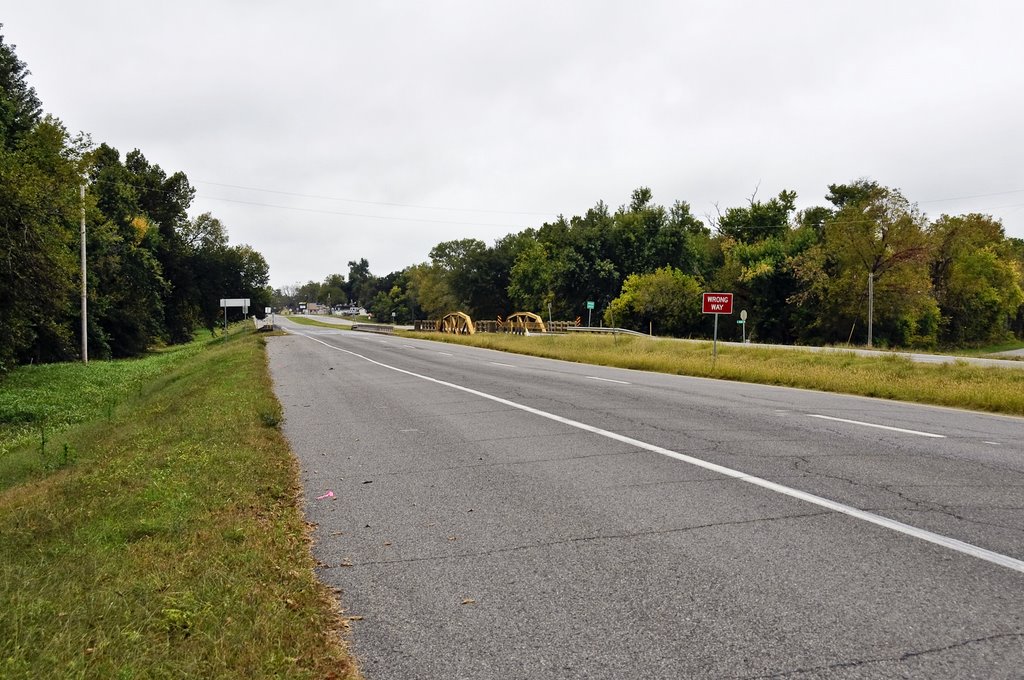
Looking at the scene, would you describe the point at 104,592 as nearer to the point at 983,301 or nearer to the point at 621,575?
the point at 621,575

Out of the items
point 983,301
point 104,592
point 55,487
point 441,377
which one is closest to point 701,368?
point 441,377

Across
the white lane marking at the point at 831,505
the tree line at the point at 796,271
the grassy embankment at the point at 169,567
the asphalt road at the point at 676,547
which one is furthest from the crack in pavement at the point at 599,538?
the tree line at the point at 796,271

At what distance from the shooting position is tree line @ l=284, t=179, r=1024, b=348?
53.6 m

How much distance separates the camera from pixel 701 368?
2059 centimetres

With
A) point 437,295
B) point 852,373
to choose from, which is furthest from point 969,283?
point 437,295

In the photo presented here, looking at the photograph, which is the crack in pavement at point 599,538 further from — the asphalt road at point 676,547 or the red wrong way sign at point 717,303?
the red wrong way sign at point 717,303

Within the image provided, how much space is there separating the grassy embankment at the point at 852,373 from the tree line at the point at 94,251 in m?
20.9

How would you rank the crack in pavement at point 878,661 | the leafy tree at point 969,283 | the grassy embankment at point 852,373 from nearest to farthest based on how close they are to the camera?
the crack in pavement at point 878,661 < the grassy embankment at point 852,373 < the leafy tree at point 969,283

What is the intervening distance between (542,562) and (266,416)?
7780 mm

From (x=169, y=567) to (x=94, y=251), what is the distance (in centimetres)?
4547

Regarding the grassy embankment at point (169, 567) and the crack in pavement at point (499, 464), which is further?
the crack in pavement at point (499, 464)

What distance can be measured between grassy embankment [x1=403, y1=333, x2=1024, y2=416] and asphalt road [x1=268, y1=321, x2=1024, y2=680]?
3827mm

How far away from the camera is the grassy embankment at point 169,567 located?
10.2 feet

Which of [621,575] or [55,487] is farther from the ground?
[621,575]
